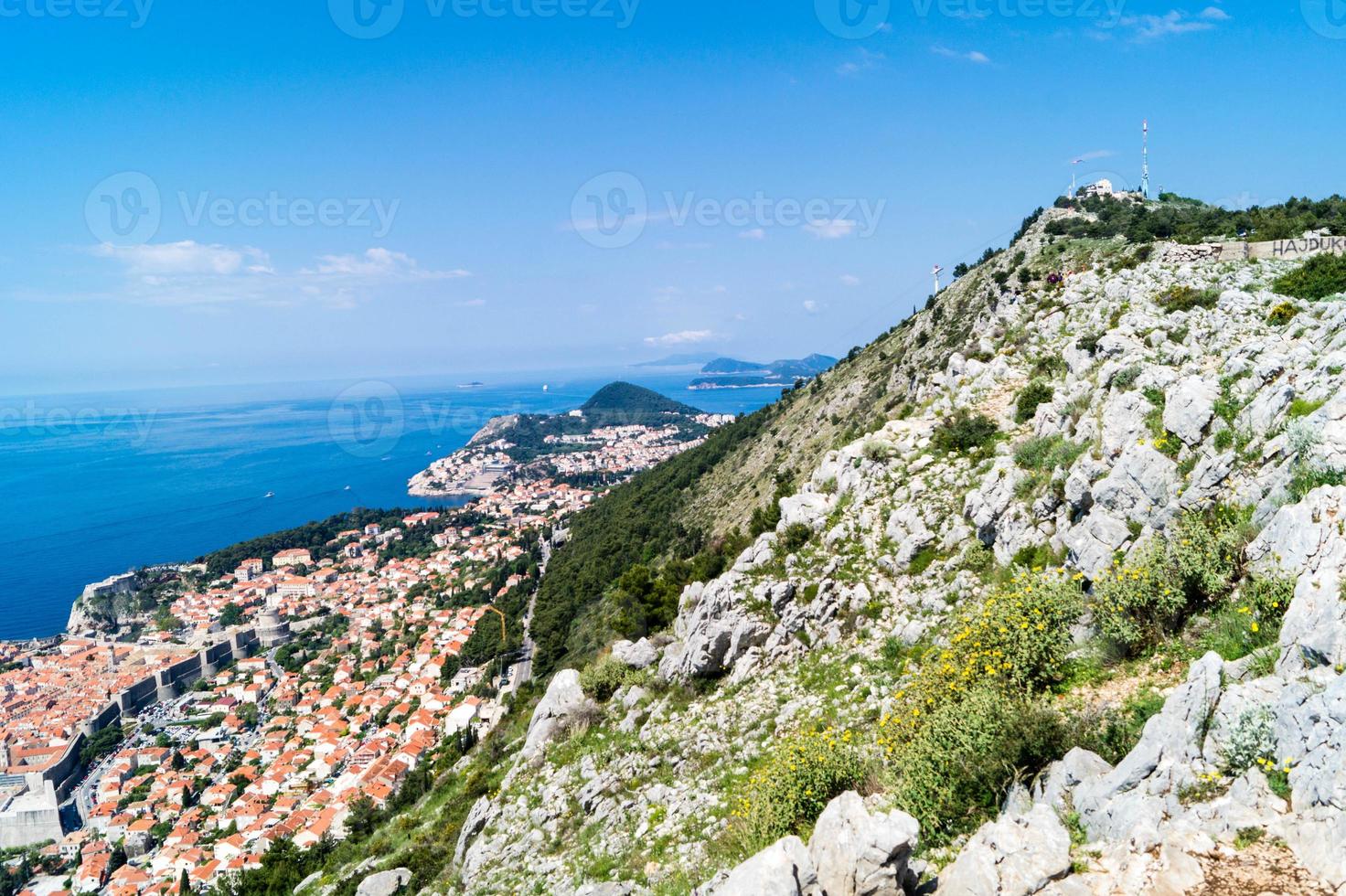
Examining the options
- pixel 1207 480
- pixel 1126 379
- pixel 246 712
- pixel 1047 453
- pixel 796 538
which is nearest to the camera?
pixel 1207 480

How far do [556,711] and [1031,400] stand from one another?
48.8 feet

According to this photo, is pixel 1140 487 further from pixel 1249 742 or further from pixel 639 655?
pixel 639 655

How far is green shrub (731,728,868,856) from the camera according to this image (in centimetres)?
734

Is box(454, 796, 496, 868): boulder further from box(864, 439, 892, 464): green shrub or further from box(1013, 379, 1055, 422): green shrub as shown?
box(1013, 379, 1055, 422): green shrub

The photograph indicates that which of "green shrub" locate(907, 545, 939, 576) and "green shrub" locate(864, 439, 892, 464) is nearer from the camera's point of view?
"green shrub" locate(907, 545, 939, 576)

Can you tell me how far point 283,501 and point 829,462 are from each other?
15550 cm

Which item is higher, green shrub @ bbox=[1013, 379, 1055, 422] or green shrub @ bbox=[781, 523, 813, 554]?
green shrub @ bbox=[1013, 379, 1055, 422]

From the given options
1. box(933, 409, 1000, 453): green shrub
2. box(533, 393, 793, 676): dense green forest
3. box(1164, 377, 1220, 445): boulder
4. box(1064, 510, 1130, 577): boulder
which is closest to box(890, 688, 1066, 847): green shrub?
box(1064, 510, 1130, 577): boulder

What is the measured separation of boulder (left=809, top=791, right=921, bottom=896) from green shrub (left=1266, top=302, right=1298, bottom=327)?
13.4m

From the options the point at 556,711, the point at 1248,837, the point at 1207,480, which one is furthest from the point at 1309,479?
the point at 556,711

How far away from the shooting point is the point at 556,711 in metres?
17.2

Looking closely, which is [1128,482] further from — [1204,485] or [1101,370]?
[1101,370]

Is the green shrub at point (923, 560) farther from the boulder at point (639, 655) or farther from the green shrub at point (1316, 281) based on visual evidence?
the green shrub at point (1316, 281)

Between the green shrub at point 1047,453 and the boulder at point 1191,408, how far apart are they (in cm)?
192
